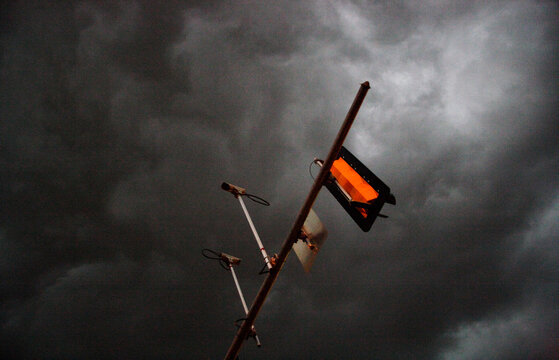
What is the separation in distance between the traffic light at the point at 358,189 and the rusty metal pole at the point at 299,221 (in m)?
0.33

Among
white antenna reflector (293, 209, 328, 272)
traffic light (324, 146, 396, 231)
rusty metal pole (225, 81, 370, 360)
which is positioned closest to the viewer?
rusty metal pole (225, 81, 370, 360)

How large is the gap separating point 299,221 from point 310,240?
0.44 m

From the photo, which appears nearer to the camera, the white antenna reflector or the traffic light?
the traffic light

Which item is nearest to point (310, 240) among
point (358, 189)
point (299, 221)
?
point (299, 221)

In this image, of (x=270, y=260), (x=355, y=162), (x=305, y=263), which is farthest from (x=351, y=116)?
(x=270, y=260)

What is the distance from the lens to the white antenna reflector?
432cm

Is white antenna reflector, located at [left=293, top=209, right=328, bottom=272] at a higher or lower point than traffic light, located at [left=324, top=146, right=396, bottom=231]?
lower

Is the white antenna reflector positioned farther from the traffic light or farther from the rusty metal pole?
the traffic light

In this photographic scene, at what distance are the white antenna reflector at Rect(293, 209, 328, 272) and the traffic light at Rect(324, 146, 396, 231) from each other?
0.56 m

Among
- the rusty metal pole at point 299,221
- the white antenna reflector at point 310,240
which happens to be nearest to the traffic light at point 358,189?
the rusty metal pole at point 299,221

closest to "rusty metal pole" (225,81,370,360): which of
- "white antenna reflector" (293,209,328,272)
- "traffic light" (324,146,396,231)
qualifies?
"white antenna reflector" (293,209,328,272)

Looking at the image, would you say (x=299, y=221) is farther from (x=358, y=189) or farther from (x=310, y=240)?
(x=358, y=189)

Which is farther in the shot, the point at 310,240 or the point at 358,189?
the point at 310,240

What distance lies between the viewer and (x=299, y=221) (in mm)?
4301
